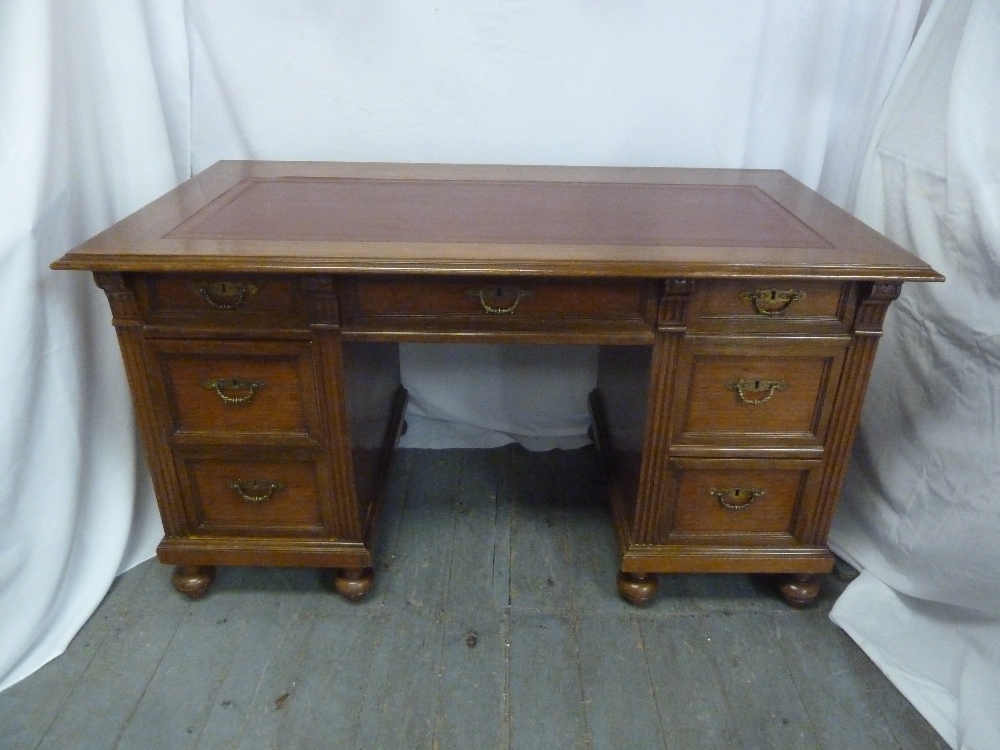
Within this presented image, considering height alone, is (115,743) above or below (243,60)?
below

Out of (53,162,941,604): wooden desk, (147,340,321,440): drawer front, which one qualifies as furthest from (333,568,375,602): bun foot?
(147,340,321,440): drawer front

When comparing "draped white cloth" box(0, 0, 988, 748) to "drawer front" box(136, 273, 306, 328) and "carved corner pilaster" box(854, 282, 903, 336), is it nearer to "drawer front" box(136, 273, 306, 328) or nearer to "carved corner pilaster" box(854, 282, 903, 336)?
"drawer front" box(136, 273, 306, 328)

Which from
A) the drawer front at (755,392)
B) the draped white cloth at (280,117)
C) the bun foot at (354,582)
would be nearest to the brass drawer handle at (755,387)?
the drawer front at (755,392)

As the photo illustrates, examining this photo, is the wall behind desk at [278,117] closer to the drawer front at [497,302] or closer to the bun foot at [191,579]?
the bun foot at [191,579]

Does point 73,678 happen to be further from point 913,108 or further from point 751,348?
point 913,108

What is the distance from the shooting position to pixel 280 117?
68.9 inches

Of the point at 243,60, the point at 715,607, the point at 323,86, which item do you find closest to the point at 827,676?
the point at 715,607

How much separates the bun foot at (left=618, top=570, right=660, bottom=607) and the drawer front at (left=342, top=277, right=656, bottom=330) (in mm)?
607

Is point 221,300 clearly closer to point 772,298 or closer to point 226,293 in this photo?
point 226,293

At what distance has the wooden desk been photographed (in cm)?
121

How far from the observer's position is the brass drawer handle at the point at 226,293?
124cm

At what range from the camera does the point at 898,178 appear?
1561mm

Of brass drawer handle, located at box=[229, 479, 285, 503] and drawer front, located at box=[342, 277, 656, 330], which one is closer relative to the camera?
drawer front, located at box=[342, 277, 656, 330]

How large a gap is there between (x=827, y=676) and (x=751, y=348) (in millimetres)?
704
